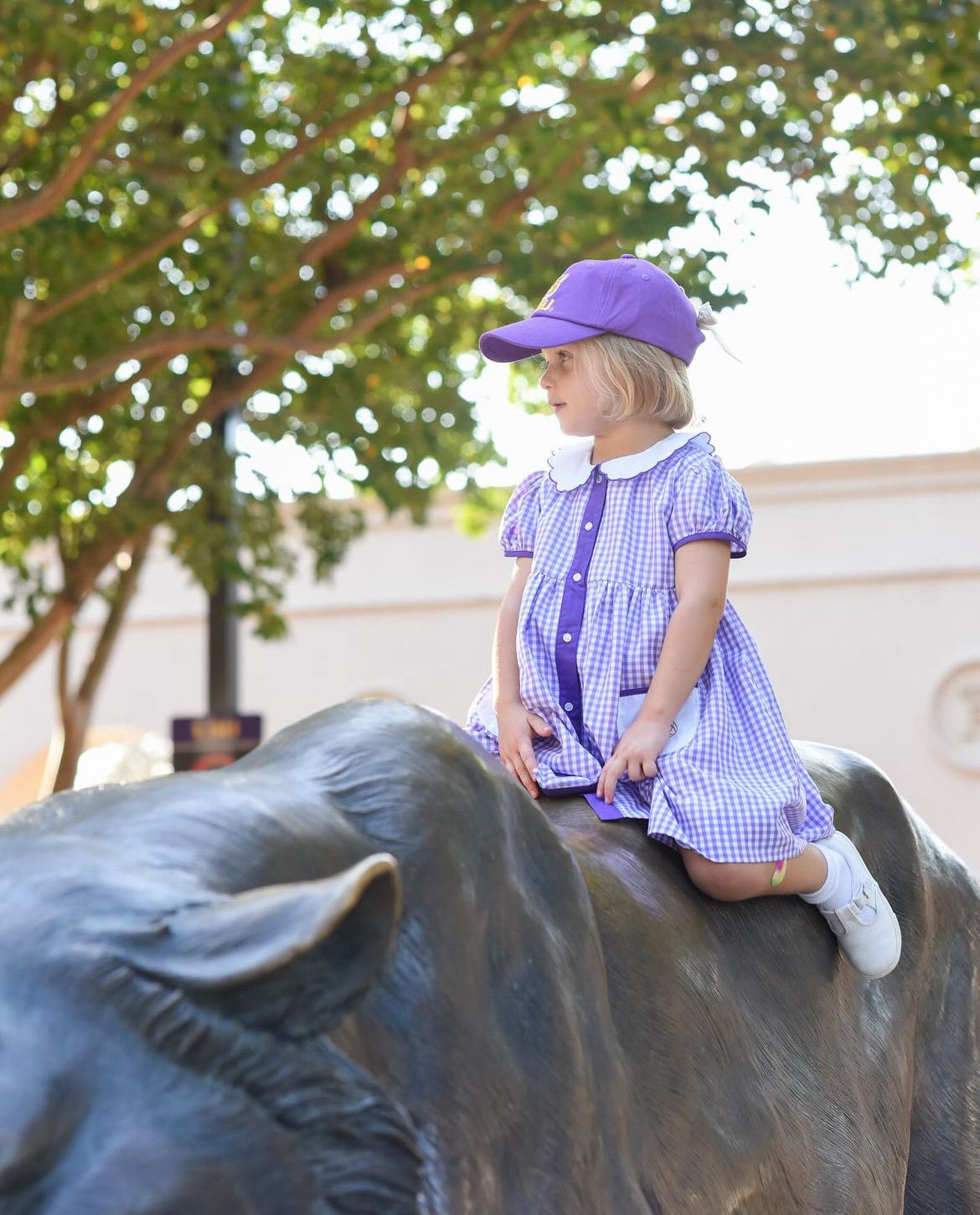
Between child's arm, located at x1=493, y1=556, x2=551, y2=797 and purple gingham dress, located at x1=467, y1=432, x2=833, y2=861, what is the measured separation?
0.02 meters

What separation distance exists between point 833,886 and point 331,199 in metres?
8.83

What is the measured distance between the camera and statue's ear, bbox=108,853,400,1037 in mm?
1154

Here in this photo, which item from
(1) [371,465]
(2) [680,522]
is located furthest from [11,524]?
(2) [680,522]

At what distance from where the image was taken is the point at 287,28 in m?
10.9

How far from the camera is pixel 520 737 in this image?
2.35 m

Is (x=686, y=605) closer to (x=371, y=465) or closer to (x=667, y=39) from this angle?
(x=667, y=39)

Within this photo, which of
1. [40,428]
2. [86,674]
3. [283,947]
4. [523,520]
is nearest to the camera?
[283,947]

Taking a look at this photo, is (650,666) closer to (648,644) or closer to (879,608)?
(648,644)

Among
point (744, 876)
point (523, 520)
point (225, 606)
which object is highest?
point (523, 520)

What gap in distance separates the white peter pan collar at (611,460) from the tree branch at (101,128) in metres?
6.20

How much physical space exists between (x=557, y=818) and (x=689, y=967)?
0.28 m

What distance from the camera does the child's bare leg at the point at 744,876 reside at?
2.18 meters

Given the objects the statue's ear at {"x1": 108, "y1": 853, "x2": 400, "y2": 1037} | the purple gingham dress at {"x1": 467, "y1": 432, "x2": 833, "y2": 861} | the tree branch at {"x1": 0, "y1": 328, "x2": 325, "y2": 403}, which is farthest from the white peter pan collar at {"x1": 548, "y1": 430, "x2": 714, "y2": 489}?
the tree branch at {"x1": 0, "y1": 328, "x2": 325, "y2": 403}

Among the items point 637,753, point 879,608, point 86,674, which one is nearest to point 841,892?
point 637,753
